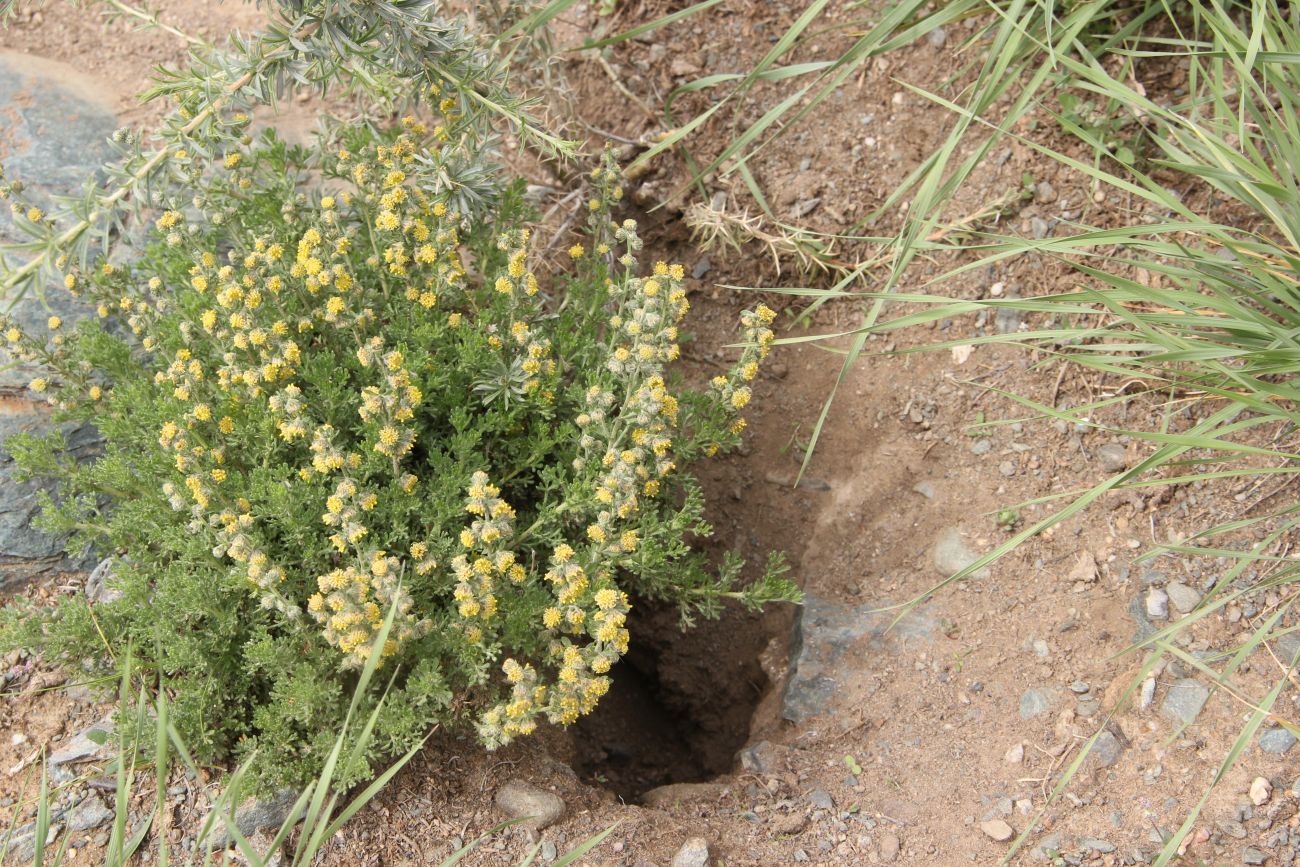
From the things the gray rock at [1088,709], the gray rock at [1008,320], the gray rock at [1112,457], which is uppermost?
the gray rock at [1008,320]

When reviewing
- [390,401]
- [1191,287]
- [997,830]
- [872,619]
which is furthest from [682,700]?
[1191,287]

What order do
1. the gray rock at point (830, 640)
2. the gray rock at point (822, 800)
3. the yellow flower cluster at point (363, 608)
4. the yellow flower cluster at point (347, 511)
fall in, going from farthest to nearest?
the gray rock at point (830, 640) < the gray rock at point (822, 800) < the yellow flower cluster at point (347, 511) < the yellow flower cluster at point (363, 608)

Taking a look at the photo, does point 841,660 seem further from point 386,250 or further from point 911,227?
point 386,250

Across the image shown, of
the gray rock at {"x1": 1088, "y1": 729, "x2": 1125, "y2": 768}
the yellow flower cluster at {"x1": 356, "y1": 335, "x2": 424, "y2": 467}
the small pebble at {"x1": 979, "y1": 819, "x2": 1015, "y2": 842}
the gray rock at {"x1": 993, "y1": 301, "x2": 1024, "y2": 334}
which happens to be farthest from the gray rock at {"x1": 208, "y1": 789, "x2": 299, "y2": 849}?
the gray rock at {"x1": 993, "y1": 301, "x2": 1024, "y2": 334}

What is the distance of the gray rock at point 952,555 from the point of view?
3.47 meters

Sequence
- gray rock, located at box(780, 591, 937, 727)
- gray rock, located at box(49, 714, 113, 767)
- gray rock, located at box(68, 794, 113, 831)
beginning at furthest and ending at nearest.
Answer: gray rock, located at box(780, 591, 937, 727) → gray rock, located at box(49, 714, 113, 767) → gray rock, located at box(68, 794, 113, 831)

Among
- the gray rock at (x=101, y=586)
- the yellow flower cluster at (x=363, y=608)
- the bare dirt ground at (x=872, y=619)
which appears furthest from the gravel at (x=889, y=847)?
the gray rock at (x=101, y=586)

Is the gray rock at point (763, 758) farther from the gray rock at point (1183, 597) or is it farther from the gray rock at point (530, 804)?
the gray rock at point (1183, 597)

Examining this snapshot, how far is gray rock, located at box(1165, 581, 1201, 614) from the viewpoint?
10.1ft

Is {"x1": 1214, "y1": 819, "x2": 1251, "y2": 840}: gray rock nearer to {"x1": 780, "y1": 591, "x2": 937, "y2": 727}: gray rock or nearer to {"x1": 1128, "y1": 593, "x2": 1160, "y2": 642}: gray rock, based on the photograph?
{"x1": 1128, "y1": 593, "x2": 1160, "y2": 642}: gray rock

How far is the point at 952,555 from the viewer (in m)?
3.51

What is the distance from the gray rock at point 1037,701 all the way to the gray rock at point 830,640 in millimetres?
355

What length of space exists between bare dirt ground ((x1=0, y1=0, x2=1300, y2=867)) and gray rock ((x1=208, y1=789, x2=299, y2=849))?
137mm

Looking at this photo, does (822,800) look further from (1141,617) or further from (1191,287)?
(1191,287)
